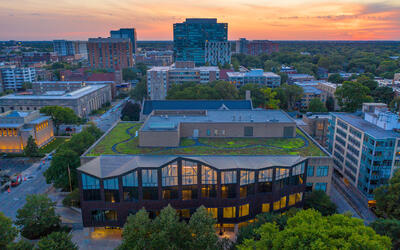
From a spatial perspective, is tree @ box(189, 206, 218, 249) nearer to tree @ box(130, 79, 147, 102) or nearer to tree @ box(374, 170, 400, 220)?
tree @ box(374, 170, 400, 220)

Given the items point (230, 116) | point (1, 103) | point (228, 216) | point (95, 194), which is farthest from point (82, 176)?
point (1, 103)

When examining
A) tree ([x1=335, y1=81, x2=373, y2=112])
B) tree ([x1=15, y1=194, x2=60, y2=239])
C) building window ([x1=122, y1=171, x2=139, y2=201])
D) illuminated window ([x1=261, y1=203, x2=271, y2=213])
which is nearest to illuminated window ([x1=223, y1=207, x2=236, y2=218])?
illuminated window ([x1=261, y1=203, x2=271, y2=213])

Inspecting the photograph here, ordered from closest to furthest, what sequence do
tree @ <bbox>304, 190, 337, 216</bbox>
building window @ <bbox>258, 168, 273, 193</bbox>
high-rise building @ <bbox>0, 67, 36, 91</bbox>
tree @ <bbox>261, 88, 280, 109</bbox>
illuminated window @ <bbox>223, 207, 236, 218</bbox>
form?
building window @ <bbox>258, 168, 273, 193</bbox>, illuminated window @ <bbox>223, 207, 236, 218</bbox>, tree @ <bbox>304, 190, 337, 216</bbox>, tree @ <bbox>261, 88, 280, 109</bbox>, high-rise building @ <bbox>0, 67, 36, 91</bbox>

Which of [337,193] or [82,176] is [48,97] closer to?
[82,176]

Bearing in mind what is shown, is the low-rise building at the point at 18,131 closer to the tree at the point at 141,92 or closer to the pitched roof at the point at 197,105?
the pitched roof at the point at 197,105

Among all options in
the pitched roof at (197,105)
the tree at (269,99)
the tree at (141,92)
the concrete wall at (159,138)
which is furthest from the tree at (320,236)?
the tree at (141,92)

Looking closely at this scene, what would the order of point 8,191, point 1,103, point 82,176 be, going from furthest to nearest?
point 1,103
point 8,191
point 82,176

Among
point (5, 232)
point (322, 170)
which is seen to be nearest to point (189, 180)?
point (322, 170)
